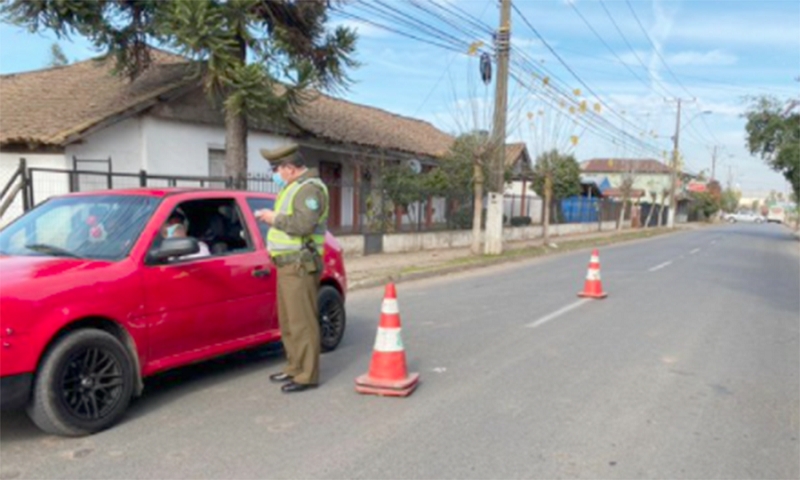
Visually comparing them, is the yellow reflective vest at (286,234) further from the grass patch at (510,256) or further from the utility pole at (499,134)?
the utility pole at (499,134)

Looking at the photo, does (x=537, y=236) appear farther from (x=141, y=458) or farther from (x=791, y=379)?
(x=141, y=458)

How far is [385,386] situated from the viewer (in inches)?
210

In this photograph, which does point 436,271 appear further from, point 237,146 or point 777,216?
point 777,216

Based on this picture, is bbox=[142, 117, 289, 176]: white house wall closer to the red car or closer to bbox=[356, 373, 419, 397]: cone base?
the red car

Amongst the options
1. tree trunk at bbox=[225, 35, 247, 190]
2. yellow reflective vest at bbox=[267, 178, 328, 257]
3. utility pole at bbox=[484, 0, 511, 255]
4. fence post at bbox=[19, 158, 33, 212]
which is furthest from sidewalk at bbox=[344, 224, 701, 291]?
yellow reflective vest at bbox=[267, 178, 328, 257]

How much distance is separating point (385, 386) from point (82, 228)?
2668mm

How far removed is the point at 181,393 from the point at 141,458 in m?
1.32

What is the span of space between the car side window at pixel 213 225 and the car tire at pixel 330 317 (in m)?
1.14

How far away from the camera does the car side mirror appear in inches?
186

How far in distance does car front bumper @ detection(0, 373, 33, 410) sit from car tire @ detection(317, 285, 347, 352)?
→ 299 centimetres

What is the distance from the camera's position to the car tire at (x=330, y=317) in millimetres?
6660

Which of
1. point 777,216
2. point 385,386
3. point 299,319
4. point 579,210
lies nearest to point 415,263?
point 385,386

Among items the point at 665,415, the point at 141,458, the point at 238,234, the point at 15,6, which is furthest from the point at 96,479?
the point at 15,6

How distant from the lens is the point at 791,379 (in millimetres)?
6207
